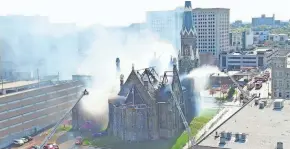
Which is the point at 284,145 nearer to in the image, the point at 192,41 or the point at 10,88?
the point at 192,41

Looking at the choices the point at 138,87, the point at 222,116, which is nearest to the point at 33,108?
the point at 138,87

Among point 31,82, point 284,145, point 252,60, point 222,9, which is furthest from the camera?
point 222,9

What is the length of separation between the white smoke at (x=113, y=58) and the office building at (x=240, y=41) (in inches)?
1212

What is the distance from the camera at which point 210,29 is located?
14612cm

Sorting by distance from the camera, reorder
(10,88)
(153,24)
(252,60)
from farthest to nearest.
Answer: (153,24) < (252,60) < (10,88)

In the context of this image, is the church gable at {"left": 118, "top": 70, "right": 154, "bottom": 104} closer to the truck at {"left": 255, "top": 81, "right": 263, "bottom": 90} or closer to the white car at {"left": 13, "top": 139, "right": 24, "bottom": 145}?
the white car at {"left": 13, "top": 139, "right": 24, "bottom": 145}

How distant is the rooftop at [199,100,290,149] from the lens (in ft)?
107

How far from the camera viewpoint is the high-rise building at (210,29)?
14538 cm

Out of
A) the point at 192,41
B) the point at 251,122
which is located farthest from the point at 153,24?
the point at 251,122

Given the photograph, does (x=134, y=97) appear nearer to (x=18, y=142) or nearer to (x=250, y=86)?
(x=18, y=142)

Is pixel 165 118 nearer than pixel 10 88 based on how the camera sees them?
Yes

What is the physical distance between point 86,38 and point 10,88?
8812cm

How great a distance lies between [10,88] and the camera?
6525 cm

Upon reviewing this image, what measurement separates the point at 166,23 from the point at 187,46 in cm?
11108
